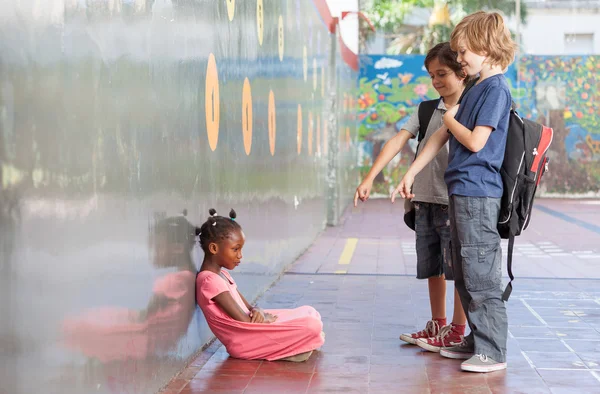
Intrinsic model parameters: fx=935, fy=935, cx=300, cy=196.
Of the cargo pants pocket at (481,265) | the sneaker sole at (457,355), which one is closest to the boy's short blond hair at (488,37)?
the cargo pants pocket at (481,265)

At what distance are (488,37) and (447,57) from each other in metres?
0.53

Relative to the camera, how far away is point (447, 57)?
5262 millimetres

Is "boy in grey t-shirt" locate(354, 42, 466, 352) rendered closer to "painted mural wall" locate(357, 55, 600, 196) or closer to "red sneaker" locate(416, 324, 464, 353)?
"red sneaker" locate(416, 324, 464, 353)

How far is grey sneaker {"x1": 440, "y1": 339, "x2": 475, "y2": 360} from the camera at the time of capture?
5.22 meters

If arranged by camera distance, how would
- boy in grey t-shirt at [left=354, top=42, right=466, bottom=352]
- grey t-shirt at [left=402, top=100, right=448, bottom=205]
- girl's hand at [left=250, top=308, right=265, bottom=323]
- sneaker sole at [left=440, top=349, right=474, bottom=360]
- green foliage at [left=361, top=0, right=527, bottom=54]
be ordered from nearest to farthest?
girl's hand at [left=250, top=308, right=265, bottom=323] < sneaker sole at [left=440, top=349, right=474, bottom=360] < boy in grey t-shirt at [left=354, top=42, right=466, bottom=352] < grey t-shirt at [left=402, top=100, right=448, bottom=205] < green foliage at [left=361, top=0, right=527, bottom=54]

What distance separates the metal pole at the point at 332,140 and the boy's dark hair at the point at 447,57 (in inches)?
340

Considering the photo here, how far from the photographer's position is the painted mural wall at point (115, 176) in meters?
2.70

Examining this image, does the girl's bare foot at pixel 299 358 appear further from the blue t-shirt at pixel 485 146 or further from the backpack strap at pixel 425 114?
the backpack strap at pixel 425 114

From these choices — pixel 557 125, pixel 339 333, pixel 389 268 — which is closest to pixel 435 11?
pixel 557 125

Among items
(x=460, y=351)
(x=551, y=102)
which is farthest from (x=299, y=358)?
(x=551, y=102)

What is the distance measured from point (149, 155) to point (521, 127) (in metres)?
1.95

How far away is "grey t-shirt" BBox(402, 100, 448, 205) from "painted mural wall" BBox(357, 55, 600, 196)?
1469 centimetres

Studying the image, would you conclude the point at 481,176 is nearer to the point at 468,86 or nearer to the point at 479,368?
the point at 468,86

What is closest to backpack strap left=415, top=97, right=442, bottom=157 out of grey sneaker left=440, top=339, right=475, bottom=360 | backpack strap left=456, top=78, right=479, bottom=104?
backpack strap left=456, top=78, right=479, bottom=104
